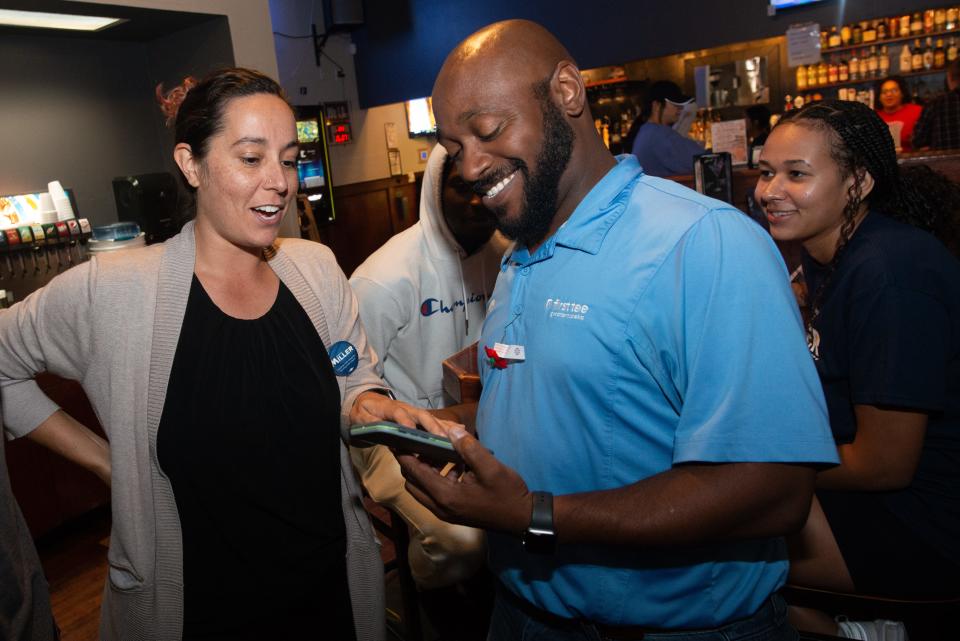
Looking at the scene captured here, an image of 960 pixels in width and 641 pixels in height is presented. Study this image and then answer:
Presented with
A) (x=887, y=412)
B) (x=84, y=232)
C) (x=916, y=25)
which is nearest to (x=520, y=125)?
(x=887, y=412)

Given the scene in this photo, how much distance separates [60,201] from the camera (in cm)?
453

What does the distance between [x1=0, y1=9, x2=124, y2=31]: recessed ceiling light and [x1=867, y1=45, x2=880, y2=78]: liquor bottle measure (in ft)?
23.6

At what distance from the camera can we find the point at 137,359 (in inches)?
61.9

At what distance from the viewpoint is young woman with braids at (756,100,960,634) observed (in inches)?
61.8

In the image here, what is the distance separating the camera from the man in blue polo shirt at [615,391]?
102 cm

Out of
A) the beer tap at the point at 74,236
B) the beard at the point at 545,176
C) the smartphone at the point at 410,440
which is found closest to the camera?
the smartphone at the point at 410,440

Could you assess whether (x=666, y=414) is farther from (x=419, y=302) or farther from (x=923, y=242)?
(x=419, y=302)

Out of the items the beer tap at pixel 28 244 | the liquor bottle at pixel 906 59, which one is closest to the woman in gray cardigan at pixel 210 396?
the beer tap at pixel 28 244

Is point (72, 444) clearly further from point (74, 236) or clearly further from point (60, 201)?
point (60, 201)

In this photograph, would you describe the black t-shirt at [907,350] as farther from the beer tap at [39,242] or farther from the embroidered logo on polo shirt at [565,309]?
the beer tap at [39,242]

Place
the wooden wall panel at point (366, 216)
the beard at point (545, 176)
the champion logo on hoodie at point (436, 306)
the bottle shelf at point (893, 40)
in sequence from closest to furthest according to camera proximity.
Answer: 1. the beard at point (545, 176)
2. the champion logo on hoodie at point (436, 306)
3. the bottle shelf at point (893, 40)
4. the wooden wall panel at point (366, 216)

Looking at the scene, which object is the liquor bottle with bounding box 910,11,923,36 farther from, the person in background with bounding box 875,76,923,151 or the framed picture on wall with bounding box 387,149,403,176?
the framed picture on wall with bounding box 387,149,403,176

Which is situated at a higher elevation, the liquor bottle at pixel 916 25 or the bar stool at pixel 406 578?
the liquor bottle at pixel 916 25

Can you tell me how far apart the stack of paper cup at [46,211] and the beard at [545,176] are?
415 cm
